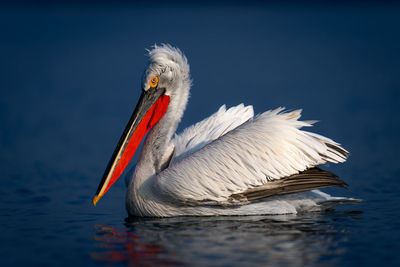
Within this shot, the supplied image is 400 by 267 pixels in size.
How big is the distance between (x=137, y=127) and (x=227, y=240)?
1678 millimetres

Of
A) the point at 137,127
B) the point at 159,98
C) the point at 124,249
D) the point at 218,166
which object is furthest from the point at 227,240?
the point at 159,98

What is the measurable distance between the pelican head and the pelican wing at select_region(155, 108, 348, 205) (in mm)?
519

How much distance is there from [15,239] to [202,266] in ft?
5.97

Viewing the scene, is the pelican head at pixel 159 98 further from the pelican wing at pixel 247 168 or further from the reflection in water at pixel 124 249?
the reflection in water at pixel 124 249

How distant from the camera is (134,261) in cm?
395

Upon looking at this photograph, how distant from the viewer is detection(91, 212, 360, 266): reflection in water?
398cm

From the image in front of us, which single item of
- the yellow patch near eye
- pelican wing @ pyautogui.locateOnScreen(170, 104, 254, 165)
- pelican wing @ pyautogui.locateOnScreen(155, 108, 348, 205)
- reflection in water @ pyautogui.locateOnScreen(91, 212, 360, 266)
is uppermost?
the yellow patch near eye

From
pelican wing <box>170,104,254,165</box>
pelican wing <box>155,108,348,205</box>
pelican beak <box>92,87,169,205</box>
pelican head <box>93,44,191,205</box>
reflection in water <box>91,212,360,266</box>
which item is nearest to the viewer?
reflection in water <box>91,212,360,266</box>

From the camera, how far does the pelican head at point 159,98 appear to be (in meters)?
5.59

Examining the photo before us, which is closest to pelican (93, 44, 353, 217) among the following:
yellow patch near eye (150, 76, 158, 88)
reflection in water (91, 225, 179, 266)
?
yellow patch near eye (150, 76, 158, 88)

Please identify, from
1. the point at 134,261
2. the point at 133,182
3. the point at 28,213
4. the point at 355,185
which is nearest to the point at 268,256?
the point at 134,261

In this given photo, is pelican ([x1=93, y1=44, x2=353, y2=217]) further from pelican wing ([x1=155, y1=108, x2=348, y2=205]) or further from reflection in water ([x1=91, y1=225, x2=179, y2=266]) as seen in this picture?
reflection in water ([x1=91, y1=225, x2=179, y2=266])

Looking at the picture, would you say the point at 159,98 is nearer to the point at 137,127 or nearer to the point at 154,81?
the point at 154,81

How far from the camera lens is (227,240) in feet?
14.6
